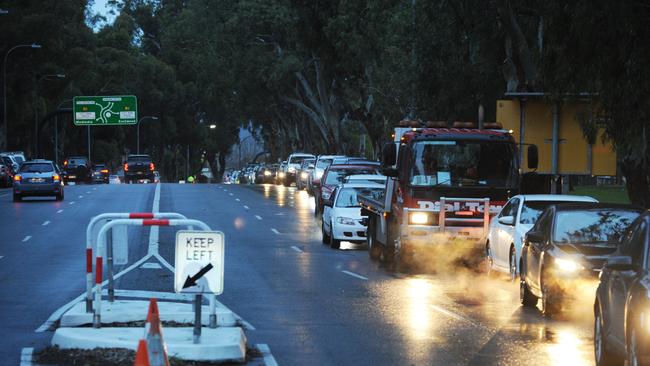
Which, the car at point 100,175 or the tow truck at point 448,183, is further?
the car at point 100,175

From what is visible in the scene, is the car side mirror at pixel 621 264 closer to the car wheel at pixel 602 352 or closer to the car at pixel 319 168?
the car wheel at pixel 602 352

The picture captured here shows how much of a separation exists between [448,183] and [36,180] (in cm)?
2893

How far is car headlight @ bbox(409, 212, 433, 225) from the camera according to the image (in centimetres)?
2372

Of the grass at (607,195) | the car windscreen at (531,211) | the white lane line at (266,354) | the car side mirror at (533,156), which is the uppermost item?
the car side mirror at (533,156)

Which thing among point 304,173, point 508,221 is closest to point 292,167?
point 304,173

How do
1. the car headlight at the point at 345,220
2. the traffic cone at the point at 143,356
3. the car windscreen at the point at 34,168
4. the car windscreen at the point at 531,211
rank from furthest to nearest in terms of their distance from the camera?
1. the car windscreen at the point at 34,168
2. the car headlight at the point at 345,220
3. the car windscreen at the point at 531,211
4. the traffic cone at the point at 143,356

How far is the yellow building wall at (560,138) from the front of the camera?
27.6 metres

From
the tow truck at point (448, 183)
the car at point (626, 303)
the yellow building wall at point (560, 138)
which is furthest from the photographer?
the yellow building wall at point (560, 138)

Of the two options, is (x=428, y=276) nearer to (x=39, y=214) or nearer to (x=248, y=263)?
(x=248, y=263)

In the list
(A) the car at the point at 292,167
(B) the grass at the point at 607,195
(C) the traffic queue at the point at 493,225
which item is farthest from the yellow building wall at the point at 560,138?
(A) the car at the point at 292,167

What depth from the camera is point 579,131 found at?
27859mm

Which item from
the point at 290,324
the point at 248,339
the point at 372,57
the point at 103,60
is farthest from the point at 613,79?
the point at 103,60

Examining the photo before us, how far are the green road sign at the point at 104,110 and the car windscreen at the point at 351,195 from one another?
5959cm

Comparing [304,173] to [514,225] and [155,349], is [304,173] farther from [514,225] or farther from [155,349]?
[155,349]
